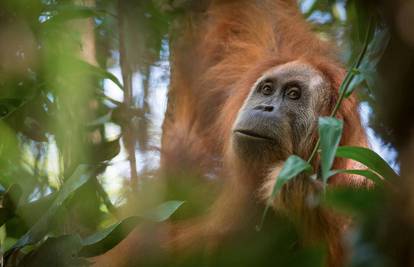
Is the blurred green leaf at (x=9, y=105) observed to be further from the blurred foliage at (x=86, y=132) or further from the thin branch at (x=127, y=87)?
the thin branch at (x=127, y=87)

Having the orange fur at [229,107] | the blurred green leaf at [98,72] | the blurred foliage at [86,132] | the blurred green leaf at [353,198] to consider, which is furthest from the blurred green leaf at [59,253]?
the blurred green leaf at [353,198]

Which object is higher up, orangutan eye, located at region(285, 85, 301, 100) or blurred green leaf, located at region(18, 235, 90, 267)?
orangutan eye, located at region(285, 85, 301, 100)

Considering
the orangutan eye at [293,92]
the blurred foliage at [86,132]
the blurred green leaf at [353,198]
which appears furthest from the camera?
the orangutan eye at [293,92]

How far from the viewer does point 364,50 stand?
1.91 metres

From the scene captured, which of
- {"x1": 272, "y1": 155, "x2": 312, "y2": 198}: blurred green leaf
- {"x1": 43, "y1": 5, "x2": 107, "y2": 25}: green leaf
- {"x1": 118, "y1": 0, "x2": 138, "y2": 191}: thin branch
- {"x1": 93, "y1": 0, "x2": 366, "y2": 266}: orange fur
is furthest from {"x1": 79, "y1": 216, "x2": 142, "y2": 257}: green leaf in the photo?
{"x1": 43, "y1": 5, "x2": 107, "y2": 25}: green leaf

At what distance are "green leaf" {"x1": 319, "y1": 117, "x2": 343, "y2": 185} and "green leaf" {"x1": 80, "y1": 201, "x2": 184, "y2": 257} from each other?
0.77 meters

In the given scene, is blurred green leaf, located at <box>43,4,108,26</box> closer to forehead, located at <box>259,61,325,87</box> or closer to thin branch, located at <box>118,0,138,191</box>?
thin branch, located at <box>118,0,138,191</box>

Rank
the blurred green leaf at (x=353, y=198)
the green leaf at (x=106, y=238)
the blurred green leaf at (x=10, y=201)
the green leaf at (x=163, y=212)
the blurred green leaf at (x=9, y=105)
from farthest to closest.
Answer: the blurred green leaf at (x=9, y=105) < the blurred green leaf at (x=10, y=201) < the green leaf at (x=106, y=238) < the green leaf at (x=163, y=212) < the blurred green leaf at (x=353, y=198)

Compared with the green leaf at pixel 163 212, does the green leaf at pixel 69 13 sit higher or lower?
higher

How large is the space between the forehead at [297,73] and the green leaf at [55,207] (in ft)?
5.44

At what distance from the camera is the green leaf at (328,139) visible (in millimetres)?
1686

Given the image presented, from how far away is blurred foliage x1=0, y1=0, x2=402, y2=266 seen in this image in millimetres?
2143

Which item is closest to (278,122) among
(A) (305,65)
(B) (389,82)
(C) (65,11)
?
(A) (305,65)

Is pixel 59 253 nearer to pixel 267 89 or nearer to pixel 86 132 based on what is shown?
pixel 86 132
